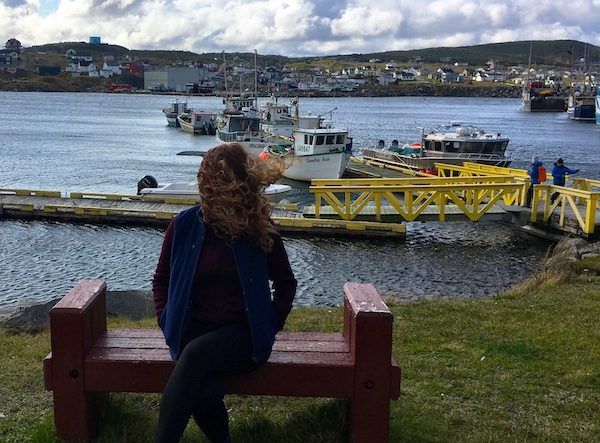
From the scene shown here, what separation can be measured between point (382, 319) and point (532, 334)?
3.90 metres

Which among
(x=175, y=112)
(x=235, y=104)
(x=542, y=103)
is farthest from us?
(x=542, y=103)

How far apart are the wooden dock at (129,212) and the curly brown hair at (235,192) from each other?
1695 cm

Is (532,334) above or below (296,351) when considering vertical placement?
below

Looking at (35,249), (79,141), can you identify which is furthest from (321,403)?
(79,141)

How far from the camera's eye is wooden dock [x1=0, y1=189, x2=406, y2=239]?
20.7 meters

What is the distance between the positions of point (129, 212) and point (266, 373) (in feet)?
65.2

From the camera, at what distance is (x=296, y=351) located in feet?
14.0

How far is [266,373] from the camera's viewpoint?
13.2 ft

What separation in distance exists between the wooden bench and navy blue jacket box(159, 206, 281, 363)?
0.82 ft

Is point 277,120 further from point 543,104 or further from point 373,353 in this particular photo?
point 543,104

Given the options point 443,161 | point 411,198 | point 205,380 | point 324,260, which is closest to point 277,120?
point 443,161

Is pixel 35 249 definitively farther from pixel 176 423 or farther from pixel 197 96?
pixel 197 96

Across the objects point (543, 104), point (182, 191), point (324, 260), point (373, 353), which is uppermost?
point (543, 104)

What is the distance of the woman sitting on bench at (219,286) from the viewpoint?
12.1 ft
